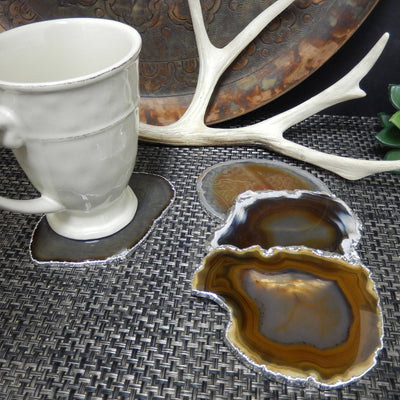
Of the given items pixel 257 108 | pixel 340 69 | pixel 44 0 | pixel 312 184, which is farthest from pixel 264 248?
pixel 44 0

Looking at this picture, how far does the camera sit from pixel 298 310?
47cm

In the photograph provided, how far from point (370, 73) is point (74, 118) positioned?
22.0 inches

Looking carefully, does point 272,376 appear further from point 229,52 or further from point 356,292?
point 229,52

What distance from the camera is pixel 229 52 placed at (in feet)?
2.28

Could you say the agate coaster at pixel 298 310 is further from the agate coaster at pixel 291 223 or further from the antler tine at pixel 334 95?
the antler tine at pixel 334 95

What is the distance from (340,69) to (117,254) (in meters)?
0.51

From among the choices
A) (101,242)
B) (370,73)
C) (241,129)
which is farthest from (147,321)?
(370,73)

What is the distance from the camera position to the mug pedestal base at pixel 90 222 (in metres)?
0.56

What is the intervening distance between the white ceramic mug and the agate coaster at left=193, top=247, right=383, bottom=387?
151 mm

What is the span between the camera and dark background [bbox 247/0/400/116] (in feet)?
2.34

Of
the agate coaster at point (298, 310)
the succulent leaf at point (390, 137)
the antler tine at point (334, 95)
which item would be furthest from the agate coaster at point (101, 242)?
the succulent leaf at point (390, 137)

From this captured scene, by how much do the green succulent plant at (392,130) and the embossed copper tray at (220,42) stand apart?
0.11 meters

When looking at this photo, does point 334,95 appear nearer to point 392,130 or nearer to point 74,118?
point 392,130

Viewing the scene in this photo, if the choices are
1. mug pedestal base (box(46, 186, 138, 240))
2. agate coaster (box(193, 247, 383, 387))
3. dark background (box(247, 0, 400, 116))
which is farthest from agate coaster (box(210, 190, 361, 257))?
dark background (box(247, 0, 400, 116))
